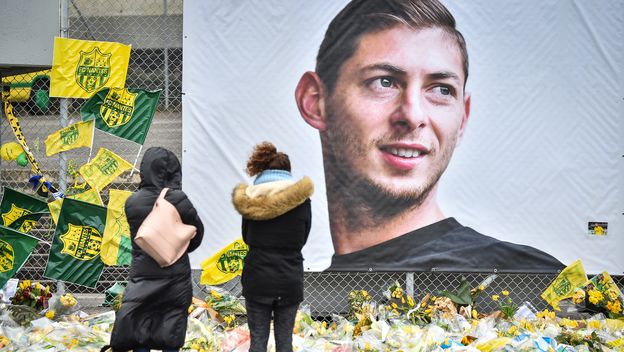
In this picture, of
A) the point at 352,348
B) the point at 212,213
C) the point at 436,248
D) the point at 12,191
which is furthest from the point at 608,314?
the point at 12,191

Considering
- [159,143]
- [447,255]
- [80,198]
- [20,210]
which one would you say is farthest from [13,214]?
[447,255]

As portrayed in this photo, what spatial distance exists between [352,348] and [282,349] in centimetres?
81

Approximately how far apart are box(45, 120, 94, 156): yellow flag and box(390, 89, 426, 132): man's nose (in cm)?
227

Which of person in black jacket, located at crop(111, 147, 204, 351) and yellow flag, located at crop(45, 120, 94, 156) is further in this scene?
yellow flag, located at crop(45, 120, 94, 156)

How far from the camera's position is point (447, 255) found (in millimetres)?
4938

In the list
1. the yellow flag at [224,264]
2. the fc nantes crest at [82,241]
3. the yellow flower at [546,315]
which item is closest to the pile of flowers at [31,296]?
the fc nantes crest at [82,241]

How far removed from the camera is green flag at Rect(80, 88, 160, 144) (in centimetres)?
486

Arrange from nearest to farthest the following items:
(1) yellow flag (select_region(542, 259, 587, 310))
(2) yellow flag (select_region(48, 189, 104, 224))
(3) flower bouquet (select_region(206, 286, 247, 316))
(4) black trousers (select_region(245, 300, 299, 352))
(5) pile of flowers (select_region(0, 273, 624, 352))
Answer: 1. (4) black trousers (select_region(245, 300, 299, 352))
2. (5) pile of flowers (select_region(0, 273, 624, 352))
3. (3) flower bouquet (select_region(206, 286, 247, 316))
4. (2) yellow flag (select_region(48, 189, 104, 224))
5. (1) yellow flag (select_region(542, 259, 587, 310))

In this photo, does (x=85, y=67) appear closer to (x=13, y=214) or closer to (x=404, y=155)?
(x=13, y=214)

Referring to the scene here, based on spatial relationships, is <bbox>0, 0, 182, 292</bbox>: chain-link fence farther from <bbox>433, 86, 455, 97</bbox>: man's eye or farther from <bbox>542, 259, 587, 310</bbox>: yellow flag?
<bbox>542, 259, 587, 310</bbox>: yellow flag

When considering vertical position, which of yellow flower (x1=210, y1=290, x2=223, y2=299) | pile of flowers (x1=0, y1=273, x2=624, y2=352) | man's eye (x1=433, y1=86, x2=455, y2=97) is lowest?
pile of flowers (x1=0, y1=273, x2=624, y2=352)

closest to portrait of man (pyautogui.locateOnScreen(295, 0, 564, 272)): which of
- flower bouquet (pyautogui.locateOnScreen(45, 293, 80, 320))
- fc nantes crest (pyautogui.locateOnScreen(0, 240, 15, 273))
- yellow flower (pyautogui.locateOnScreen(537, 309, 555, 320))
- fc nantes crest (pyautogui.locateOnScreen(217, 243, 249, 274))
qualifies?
yellow flower (pyautogui.locateOnScreen(537, 309, 555, 320))

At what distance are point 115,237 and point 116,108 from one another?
38.0 inches

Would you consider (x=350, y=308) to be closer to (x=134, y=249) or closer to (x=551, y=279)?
(x=551, y=279)
